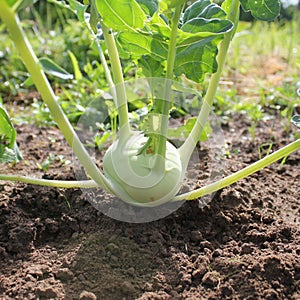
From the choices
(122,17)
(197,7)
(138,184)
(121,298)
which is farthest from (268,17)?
(121,298)

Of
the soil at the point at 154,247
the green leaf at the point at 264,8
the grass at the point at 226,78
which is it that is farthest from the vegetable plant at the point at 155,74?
the grass at the point at 226,78

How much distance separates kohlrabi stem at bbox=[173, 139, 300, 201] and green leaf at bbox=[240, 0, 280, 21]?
14.9 inches

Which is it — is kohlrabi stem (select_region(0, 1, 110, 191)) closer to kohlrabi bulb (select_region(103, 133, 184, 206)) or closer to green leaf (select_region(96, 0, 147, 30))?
kohlrabi bulb (select_region(103, 133, 184, 206))

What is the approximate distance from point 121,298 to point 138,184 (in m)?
0.36

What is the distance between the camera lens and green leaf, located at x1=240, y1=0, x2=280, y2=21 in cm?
146

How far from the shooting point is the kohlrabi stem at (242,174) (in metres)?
1.49

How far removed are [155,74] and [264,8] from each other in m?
0.39

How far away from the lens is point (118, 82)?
5.18ft

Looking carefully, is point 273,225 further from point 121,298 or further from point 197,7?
point 197,7

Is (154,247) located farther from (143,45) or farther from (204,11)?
(204,11)

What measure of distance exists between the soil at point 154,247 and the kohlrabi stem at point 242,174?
7cm

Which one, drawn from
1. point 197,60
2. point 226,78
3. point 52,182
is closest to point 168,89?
point 197,60

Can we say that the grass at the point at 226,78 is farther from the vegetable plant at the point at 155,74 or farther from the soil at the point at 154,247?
the soil at the point at 154,247

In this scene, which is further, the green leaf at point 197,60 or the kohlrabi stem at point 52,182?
the kohlrabi stem at point 52,182
